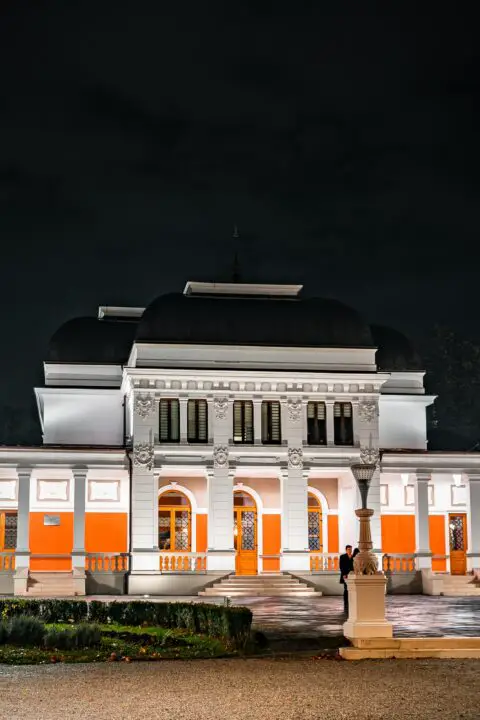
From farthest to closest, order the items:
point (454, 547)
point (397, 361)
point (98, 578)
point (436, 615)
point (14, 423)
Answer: point (14, 423) < point (397, 361) < point (454, 547) < point (98, 578) < point (436, 615)

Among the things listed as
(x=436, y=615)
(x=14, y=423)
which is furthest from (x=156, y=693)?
(x=14, y=423)

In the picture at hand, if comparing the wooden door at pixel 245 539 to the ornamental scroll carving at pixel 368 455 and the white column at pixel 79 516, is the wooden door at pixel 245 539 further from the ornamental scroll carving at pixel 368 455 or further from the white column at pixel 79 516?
the white column at pixel 79 516

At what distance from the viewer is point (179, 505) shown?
134ft

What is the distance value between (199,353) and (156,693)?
25.8m

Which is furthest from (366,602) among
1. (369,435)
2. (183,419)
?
(369,435)

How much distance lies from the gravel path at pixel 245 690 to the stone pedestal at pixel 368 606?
1.32 metres

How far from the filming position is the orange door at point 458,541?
141ft

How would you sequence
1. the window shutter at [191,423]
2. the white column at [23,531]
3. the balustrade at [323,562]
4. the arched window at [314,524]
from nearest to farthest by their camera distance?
1. the white column at [23,531]
2. the balustrade at [323,562]
3. the window shutter at [191,423]
4. the arched window at [314,524]

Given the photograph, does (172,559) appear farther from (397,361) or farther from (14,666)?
(14,666)

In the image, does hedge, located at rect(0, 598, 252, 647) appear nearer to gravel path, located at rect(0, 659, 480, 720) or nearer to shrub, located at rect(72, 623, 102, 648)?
shrub, located at rect(72, 623, 102, 648)

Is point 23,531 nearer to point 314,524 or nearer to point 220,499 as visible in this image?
point 220,499

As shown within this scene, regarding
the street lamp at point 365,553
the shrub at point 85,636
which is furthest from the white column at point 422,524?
the shrub at point 85,636

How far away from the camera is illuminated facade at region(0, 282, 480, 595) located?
3900 cm

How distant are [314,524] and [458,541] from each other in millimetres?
5970
